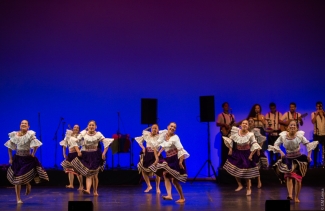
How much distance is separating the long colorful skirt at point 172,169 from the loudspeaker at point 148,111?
3504mm

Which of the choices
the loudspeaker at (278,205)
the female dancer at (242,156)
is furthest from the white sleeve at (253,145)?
the loudspeaker at (278,205)

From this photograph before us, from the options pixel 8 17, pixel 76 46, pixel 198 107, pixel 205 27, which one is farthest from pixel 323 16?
pixel 8 17

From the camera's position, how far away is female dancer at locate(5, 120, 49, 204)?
8500 millimetres

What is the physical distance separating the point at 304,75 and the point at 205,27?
2682 mm

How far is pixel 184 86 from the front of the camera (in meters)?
13.3

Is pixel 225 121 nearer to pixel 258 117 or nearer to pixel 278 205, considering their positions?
pixel 258 117

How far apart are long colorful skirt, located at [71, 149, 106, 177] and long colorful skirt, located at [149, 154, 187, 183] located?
153 cm

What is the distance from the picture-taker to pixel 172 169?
8.47 m

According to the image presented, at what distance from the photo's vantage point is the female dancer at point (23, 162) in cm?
850

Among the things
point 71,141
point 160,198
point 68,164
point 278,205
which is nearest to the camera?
point 278,205

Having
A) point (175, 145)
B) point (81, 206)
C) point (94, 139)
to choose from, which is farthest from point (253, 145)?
point (81, 206)

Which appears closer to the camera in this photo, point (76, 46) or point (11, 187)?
point (11, 187)

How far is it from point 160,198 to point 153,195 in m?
0.62

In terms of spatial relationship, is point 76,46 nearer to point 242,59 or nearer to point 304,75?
point 242,59
